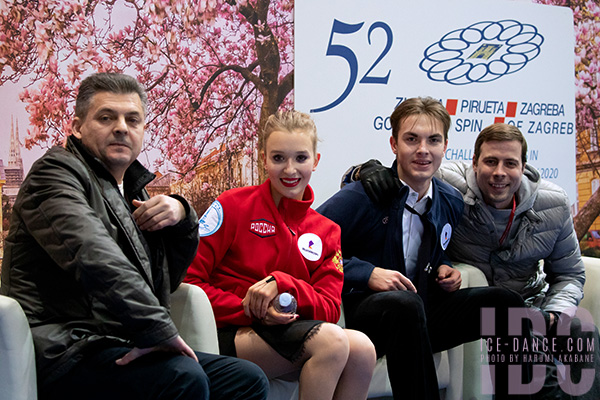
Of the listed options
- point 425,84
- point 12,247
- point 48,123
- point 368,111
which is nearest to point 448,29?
point 425,84

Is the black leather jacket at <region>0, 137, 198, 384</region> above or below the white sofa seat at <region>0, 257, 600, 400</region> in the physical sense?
above

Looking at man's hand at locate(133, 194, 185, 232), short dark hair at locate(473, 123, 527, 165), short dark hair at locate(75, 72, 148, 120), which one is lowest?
man's hand at locate(133, 194, 185, 232)

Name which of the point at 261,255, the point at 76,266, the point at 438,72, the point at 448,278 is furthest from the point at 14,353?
the point at 438,72

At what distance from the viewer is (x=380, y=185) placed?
2.37 meters

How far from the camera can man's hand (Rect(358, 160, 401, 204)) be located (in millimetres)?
2359

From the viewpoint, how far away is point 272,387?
6.72 ft

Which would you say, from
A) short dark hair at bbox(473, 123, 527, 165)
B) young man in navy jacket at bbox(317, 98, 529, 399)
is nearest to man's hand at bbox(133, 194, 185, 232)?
young man in navy jacket at bbox(317, 98, 529, 399)

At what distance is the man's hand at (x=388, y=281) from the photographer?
2.20m

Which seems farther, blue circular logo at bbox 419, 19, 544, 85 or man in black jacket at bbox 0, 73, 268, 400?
blue circular logo at bbox 419, 19, 544, 85

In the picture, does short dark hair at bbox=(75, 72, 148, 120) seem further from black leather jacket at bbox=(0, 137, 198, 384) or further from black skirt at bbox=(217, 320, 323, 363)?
black skirt at bbox=(217, 320, 323, 363)

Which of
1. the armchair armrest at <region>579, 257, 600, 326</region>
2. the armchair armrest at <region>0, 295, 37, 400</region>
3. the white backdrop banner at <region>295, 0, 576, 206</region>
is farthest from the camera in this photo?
the white backdrop banner at <region>295, 0, 576, 206</region>

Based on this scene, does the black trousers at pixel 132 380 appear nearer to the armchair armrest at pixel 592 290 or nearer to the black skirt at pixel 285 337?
the black skirt at pixel 285 337

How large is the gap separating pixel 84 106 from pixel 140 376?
76cm

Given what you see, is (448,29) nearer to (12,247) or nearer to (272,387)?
(272,387)
